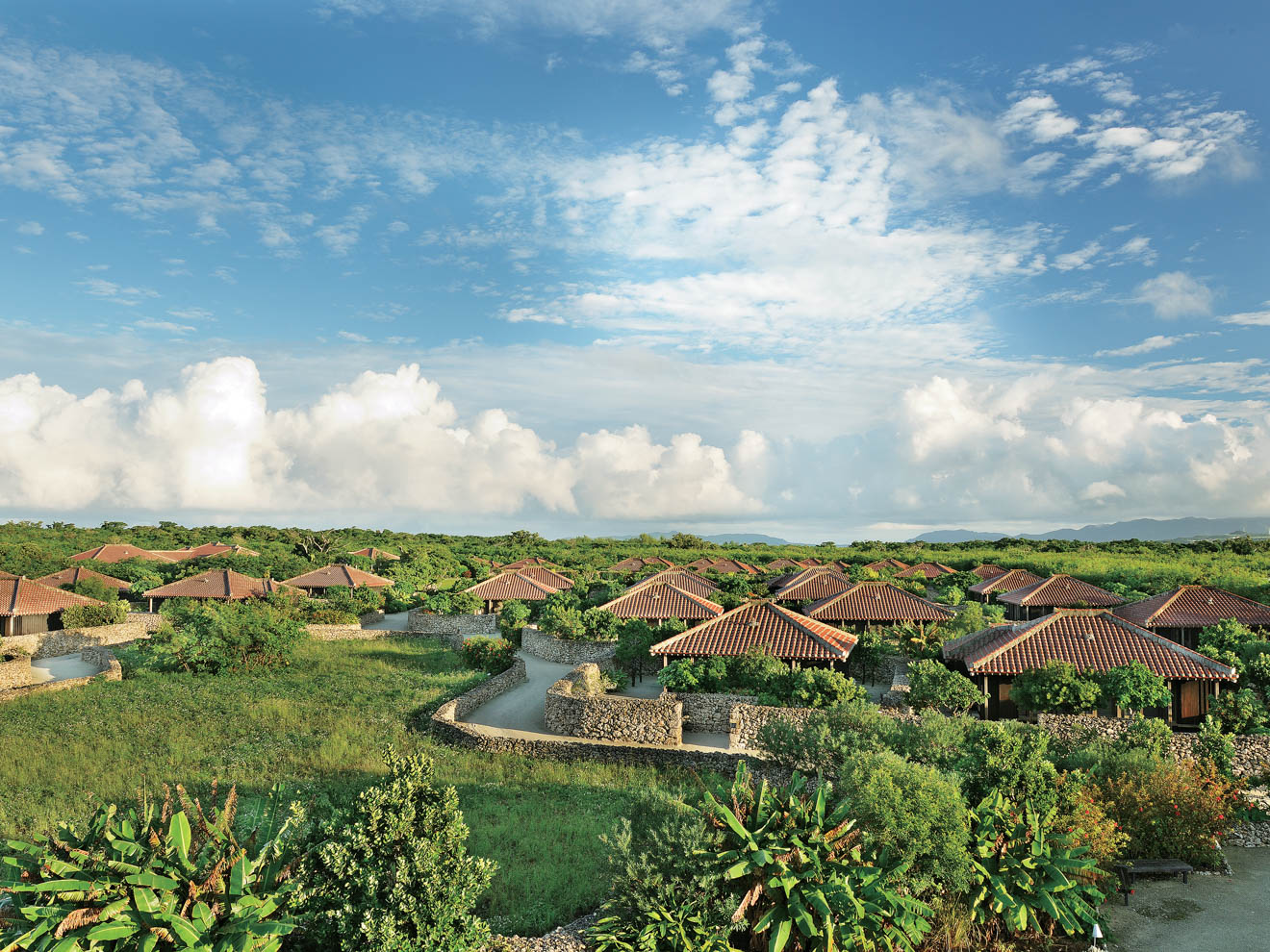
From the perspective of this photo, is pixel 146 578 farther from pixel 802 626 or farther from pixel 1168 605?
pixel 1168 605

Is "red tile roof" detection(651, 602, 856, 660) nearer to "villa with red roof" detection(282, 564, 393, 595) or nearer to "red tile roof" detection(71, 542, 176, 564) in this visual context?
"villa with red roof" detection(282, 564, 393, 595)

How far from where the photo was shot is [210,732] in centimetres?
2603

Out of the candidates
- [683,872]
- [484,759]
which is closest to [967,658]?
[484,759]

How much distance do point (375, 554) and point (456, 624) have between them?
47.7 m

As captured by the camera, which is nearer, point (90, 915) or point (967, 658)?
point (90, 915)

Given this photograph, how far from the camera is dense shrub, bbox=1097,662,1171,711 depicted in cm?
2572

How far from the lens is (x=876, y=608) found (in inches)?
1646

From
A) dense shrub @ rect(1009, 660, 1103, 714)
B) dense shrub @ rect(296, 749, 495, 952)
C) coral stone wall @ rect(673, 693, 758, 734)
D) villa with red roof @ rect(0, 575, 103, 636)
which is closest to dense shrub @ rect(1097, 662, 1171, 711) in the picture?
dense shrub @ rect(1009, 660, 1103, 714)

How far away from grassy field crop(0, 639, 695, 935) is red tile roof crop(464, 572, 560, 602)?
61.3ft

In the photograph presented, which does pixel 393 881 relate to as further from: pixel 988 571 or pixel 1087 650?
pixel 988 571

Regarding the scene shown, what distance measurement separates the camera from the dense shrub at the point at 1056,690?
25.9 metres

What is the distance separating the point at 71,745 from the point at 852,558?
84.3 meters

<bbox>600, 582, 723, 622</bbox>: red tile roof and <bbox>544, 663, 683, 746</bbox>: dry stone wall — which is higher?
<bbox>600, 582, 723, 622</bbox>: red tile roof

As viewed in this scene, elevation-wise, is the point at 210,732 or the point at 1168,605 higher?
the point at 1168,605
